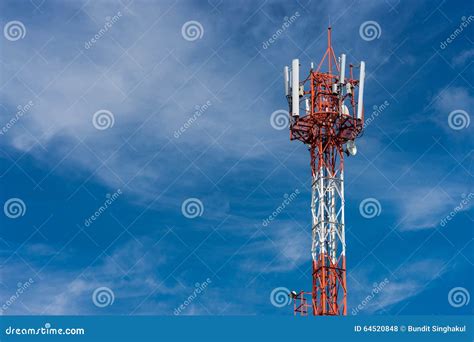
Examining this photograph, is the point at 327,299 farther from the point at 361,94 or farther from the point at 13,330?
the point at 13,330

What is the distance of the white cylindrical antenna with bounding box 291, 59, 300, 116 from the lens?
169ft

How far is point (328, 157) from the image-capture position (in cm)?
5300

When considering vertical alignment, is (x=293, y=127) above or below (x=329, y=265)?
above

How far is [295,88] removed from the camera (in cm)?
5144

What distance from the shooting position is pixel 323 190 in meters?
52.3

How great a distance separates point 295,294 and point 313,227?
4791mm

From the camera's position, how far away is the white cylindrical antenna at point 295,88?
5138 cm

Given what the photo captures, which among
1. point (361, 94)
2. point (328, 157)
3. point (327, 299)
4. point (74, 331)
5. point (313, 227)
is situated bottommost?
point (74, 331)

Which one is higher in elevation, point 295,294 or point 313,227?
point 313,227

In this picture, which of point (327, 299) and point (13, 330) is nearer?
point (13, 330)

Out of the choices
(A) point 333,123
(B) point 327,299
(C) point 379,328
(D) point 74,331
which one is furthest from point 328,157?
(D) point 74,331

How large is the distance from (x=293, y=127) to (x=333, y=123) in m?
2.88

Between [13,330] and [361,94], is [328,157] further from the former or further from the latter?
[13,330]

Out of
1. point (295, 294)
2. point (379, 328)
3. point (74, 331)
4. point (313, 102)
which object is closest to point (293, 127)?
point (313, 102)
